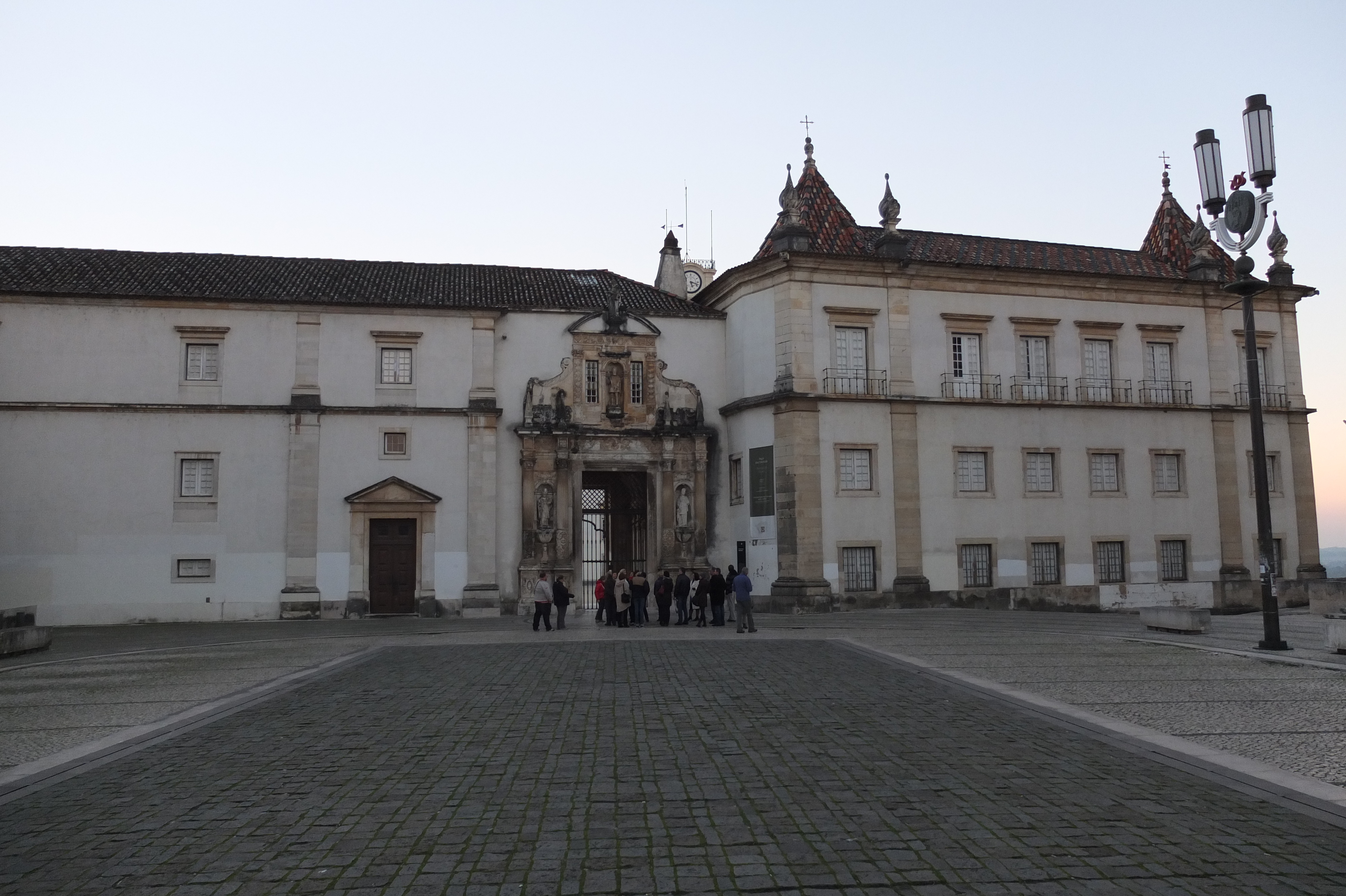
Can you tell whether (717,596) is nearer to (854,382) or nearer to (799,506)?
(799,506)

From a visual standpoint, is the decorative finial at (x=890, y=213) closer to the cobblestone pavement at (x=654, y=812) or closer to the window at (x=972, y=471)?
the window at (x=972, y=471)

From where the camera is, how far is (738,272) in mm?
31234

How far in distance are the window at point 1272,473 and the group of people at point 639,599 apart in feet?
61.1

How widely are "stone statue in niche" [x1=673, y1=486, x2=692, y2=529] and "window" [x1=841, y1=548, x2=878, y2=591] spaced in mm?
4771

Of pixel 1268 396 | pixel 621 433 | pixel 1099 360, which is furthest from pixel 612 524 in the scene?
pixel 1268 396

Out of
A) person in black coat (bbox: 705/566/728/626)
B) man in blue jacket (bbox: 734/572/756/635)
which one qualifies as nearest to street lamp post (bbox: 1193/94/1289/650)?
man in blue jacket (bbox: 734/572/756/635)

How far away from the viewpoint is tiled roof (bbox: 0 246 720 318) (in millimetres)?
29641

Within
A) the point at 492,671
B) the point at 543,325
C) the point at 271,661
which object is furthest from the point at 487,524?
the point at 492,671

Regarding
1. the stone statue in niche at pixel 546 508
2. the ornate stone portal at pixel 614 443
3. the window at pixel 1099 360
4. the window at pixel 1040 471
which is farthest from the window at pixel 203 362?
the window at pixel 1099 360

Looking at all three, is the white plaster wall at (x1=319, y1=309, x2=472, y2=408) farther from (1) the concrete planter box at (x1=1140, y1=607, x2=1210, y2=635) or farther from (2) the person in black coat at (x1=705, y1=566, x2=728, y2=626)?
(1) the concrete planter box at (x1=1140, y1=607, x2=1210, y2=635)

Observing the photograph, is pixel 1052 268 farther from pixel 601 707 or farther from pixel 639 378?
pixel 601 707

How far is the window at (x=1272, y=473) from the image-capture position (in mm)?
33906

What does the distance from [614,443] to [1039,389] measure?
43.4 feet

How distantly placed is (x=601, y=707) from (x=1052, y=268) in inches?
1038
